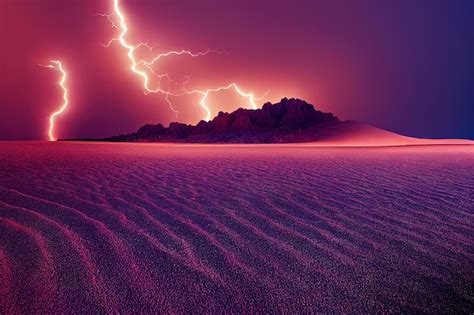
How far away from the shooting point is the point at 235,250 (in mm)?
2508

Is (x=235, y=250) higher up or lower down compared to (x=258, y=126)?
lower down

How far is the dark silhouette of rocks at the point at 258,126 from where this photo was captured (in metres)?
46.8

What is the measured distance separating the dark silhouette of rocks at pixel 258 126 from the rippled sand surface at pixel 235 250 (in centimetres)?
3822

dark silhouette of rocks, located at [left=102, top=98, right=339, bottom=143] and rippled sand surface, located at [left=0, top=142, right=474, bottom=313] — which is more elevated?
dark silhouette of rocks, located at [left=102, top=98, right=339, bottom=143]

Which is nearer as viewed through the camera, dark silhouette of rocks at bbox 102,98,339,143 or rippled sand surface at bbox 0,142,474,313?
rippled sand surface at bbox 0,142,474,313

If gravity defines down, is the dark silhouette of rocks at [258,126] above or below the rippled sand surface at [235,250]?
above

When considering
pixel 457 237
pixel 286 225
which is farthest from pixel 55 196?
pixel 457 237

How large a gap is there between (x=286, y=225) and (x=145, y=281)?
1.56m

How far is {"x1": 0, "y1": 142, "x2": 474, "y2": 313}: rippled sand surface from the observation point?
181 centimetres

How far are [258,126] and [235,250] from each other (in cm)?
5210

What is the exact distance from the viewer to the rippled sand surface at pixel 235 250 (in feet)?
5.95

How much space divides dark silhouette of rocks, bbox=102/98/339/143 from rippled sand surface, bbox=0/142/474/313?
38.2 metres

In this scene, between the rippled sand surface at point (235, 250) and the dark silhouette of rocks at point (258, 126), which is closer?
the rippled sand surface at point (235, 250)

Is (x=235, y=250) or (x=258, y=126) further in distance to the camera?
(x=258, y=126)
